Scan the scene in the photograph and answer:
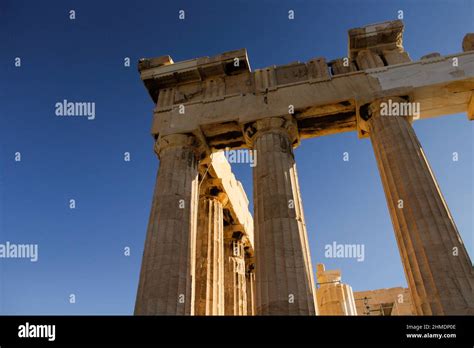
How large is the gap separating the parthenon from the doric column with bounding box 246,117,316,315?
0.16 ft

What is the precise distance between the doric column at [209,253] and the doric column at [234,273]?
126 inches

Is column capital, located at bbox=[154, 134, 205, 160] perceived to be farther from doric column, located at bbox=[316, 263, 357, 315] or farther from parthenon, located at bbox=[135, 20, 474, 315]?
doric column, located at bbox=[316, 263, 357, 315]

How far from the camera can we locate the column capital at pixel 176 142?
1964 cm

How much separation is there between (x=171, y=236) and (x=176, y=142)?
216 inches

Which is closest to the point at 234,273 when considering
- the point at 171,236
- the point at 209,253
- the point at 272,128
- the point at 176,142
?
the point at 209,253

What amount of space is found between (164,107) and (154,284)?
10.3 m

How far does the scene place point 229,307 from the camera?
24.9 m

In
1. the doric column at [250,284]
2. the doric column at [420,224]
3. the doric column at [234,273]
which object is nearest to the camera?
the doric column at [420,224]

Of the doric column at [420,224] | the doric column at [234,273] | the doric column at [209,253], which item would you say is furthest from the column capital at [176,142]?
the doric column at [234,273]

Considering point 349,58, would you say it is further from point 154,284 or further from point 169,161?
point 154,284

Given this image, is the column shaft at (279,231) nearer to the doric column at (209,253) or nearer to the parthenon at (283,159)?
the parthenon at (283,159)

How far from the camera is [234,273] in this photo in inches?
1039

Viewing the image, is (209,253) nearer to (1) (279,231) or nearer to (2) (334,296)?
(1) (279,231)
